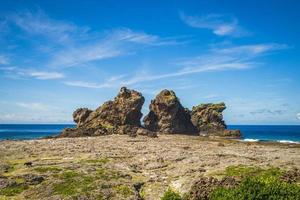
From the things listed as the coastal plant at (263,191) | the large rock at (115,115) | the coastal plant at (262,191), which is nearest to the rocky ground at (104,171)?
the coastal plant at (262,191)

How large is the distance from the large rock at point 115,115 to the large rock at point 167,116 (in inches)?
297

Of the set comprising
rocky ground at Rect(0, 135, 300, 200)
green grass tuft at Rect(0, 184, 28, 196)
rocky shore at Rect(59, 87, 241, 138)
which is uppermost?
rocky shore at Rect(59, 87, 241, 138)

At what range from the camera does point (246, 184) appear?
1007 inches

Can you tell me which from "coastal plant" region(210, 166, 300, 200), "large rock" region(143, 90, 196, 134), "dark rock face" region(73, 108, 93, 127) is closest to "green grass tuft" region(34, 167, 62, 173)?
"coastal plant" region(210, 166, 300, 200)

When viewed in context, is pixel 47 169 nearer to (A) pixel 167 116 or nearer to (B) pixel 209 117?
(A) pixel 167 116

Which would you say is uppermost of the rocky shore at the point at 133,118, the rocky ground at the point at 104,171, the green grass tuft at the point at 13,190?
the rocky shore at the point at 133,118

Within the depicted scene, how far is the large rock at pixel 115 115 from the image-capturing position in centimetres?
10825

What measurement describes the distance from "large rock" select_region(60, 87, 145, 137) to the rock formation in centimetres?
3789

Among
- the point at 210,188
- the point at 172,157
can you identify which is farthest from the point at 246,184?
the point at 172,157

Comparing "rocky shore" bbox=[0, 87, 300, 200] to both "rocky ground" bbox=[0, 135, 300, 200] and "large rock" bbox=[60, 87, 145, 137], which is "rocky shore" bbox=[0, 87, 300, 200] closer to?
"rocky ground" bbox=[0, 135, 300, 200]

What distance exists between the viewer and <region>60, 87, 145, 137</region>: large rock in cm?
10825

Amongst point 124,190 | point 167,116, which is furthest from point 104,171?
point 167,116

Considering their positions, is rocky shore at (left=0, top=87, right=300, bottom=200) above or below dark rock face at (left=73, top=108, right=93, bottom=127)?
below

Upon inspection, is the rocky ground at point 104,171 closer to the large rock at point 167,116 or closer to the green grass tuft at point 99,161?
the green grass tuft at point 99,161
